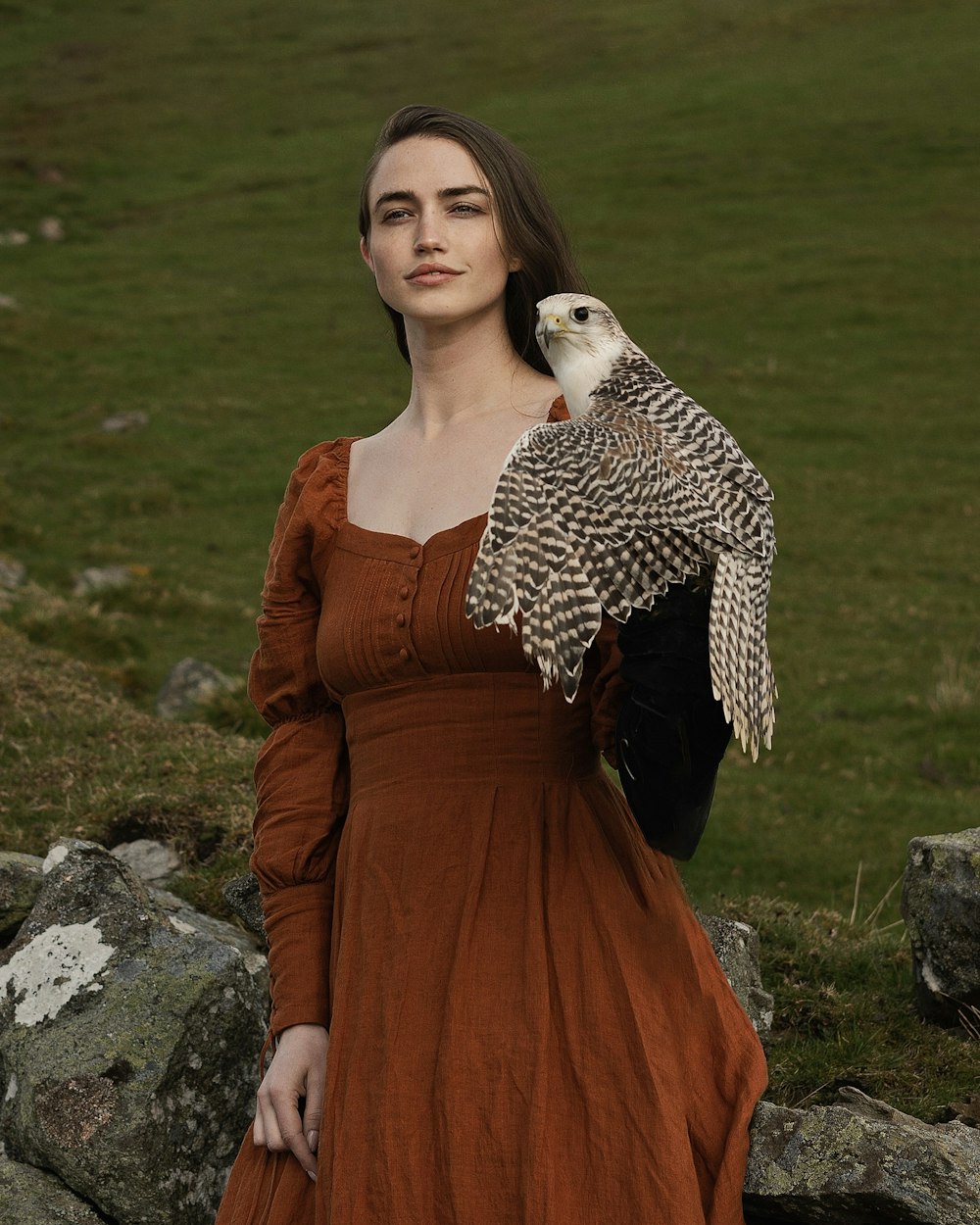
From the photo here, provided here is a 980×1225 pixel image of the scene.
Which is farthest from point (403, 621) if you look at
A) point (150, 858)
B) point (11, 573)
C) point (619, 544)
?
point (11, 573)

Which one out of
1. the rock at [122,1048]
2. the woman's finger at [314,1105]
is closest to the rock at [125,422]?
the rock at [122,1048]

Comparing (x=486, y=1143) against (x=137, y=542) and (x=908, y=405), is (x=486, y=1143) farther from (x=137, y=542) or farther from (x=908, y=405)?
(x=908, y=405)

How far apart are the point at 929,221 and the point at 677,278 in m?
7.62

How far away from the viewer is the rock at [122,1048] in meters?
4.27

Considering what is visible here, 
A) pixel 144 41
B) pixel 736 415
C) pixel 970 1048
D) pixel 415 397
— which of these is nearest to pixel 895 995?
pixel 970 1048

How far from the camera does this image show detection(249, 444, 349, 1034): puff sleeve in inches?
147

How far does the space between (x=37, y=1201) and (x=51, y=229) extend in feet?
112

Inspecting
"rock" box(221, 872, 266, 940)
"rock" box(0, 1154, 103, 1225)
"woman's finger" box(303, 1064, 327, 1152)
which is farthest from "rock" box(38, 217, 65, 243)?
"woman's finger" box(303, 1064, 327, 1152)

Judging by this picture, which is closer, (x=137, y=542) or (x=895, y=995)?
(x=895, y=995)

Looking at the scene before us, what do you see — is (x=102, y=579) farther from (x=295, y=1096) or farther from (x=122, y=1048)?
(x=295, y=1096)

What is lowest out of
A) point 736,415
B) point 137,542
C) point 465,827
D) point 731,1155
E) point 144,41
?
point 731,1155

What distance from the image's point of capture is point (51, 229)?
35000 millimetres

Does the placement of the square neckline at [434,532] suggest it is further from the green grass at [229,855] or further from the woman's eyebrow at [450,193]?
the green grass at [229,855]

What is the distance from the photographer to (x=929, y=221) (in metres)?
33.2
